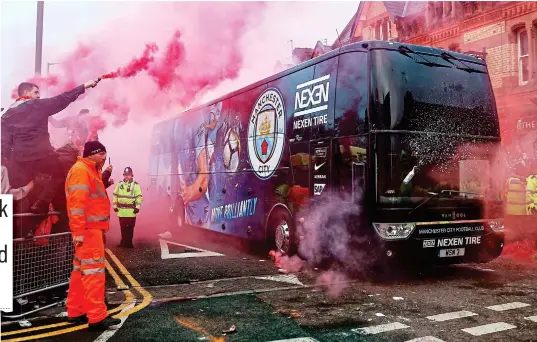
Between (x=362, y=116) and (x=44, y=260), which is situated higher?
(x=362, y=116)

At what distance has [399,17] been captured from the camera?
22.3 m

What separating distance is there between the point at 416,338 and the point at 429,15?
20.0 metres

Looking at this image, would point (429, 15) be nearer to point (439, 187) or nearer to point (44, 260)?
point (439, 187)

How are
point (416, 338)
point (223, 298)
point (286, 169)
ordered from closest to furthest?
point (416, 338) → point (223, 298) → point (286, 169)

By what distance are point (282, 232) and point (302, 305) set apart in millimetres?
2812

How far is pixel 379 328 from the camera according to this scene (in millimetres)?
4652

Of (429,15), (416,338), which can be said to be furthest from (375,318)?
(429,15)

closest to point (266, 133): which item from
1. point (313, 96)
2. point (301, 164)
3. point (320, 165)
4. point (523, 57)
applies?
→ point (301, 164)

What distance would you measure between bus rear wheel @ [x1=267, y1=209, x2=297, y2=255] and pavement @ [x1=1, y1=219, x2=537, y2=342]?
39 centimetres

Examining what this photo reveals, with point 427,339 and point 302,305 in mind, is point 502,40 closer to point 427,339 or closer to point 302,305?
point 302,305

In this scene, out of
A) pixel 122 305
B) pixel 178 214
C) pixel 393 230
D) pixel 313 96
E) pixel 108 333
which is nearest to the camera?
pixel 108 333

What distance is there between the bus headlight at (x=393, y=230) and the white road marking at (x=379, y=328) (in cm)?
177

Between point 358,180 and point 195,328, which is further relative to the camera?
point 358,180

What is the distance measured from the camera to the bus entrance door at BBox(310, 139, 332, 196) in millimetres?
7258
